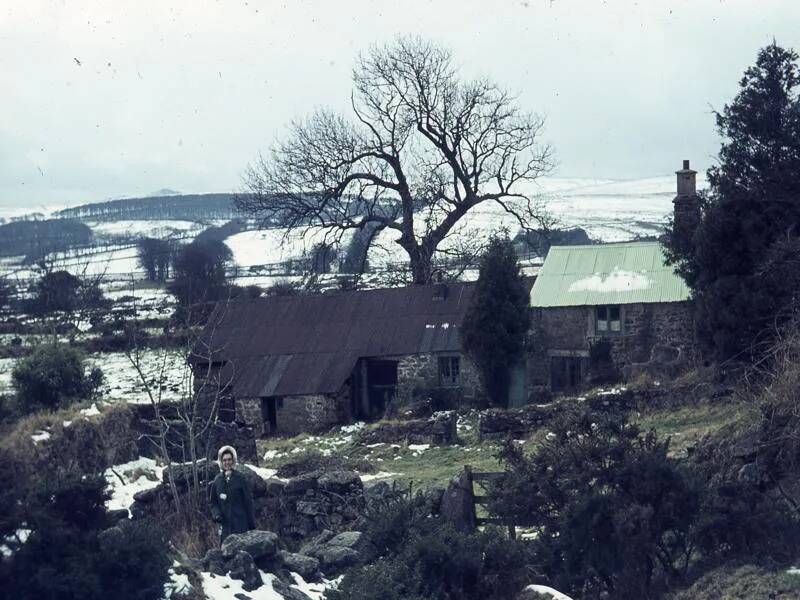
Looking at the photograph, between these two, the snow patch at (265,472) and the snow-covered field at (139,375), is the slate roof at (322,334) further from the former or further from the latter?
the snow patch at (265,472)

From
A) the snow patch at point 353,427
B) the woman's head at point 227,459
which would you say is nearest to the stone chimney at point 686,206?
the snow patch at point 353,427

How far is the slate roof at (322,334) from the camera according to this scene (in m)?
35.6

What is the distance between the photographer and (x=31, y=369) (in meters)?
29.8

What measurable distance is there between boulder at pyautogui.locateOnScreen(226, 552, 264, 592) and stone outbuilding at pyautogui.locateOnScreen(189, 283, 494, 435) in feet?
65.9

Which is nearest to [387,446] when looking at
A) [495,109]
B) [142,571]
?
[142,571]

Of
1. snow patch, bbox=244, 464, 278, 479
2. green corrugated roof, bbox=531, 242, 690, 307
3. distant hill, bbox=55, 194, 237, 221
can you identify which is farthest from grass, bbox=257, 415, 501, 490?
distant hill, bbox=55, 194, 237, 221

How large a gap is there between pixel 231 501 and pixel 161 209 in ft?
561

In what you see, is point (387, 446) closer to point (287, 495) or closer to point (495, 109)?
point (287, 495)

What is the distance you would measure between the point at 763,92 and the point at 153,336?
29.5 metres

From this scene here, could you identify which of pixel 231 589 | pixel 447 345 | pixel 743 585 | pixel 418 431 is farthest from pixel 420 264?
pixel 743 585

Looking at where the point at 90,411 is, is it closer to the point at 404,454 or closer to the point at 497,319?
the point at 404,454

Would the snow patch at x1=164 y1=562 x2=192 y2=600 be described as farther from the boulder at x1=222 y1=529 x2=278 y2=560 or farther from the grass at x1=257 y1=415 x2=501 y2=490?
the grass at x1=257 y1=415 x2=501 y2=490

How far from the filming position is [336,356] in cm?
3638

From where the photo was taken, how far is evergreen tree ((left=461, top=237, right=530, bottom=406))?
3384cm
